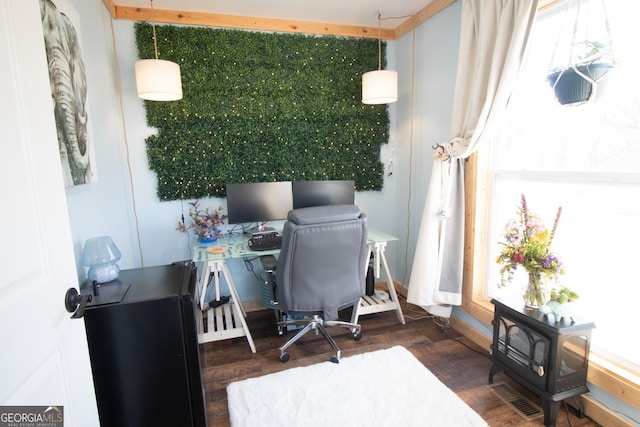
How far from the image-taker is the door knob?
0.94 meters

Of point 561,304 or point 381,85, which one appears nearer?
→ point 561,304

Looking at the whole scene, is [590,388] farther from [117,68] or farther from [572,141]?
[117,68]

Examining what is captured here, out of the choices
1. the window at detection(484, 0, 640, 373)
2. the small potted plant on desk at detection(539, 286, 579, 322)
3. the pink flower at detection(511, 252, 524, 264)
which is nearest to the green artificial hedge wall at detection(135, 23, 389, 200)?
the window at detection(484, 0, 640, 373)

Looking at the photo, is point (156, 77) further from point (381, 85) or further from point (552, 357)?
point (552, 357)

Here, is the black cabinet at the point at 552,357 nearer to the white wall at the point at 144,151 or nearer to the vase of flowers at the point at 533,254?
the vase of flowers at the point at 533,254

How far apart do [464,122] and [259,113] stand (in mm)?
1685

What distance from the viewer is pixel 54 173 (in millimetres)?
938

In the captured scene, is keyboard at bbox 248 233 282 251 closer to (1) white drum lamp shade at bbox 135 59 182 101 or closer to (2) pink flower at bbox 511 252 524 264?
(1) white drum lamp shade at bbox 135 59 182 101

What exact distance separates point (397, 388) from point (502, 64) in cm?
204

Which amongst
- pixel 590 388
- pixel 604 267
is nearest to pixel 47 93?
pixel 604 267

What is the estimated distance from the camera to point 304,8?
275cm
